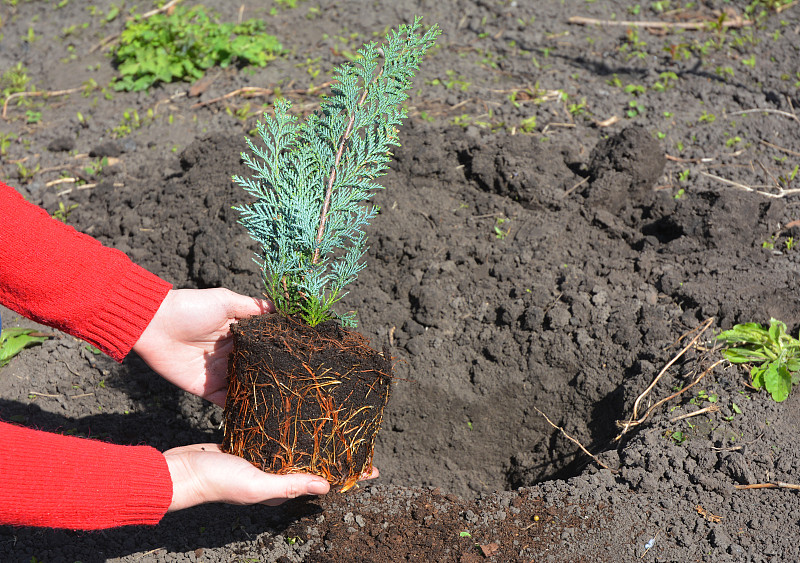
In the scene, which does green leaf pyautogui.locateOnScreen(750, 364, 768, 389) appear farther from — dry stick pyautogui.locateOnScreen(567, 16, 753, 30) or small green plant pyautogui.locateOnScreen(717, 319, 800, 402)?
dry stick pyautogui.locateOnScreen(567, 16, 753, 30)

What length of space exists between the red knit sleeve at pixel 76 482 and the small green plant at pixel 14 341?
69.0 inches

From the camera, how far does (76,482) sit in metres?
2.21

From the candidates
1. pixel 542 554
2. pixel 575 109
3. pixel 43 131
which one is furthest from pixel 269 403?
pixel 43 131

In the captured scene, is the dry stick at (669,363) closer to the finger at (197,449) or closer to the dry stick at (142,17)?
the finger at (197,449)

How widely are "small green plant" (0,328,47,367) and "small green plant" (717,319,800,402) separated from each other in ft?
12.4

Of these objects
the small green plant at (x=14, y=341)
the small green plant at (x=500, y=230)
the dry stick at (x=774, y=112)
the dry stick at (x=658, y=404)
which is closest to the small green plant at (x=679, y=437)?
the dry stick at (x=658, y=404)

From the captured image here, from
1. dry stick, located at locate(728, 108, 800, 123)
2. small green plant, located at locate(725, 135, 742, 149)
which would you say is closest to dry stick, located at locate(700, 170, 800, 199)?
small green plant, located at locate(725, 135, 742, 149)

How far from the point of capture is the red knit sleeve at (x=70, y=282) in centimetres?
262

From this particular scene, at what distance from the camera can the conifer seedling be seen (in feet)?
8.45

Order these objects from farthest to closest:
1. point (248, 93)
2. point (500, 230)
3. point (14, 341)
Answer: point (248, 93) < point (500, 230) < point (14, 341)

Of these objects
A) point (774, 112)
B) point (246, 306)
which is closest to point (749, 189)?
point (774, 112)

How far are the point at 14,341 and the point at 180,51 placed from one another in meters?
3.17

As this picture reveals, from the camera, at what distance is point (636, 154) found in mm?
4262

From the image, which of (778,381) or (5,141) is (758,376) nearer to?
(778,381)
